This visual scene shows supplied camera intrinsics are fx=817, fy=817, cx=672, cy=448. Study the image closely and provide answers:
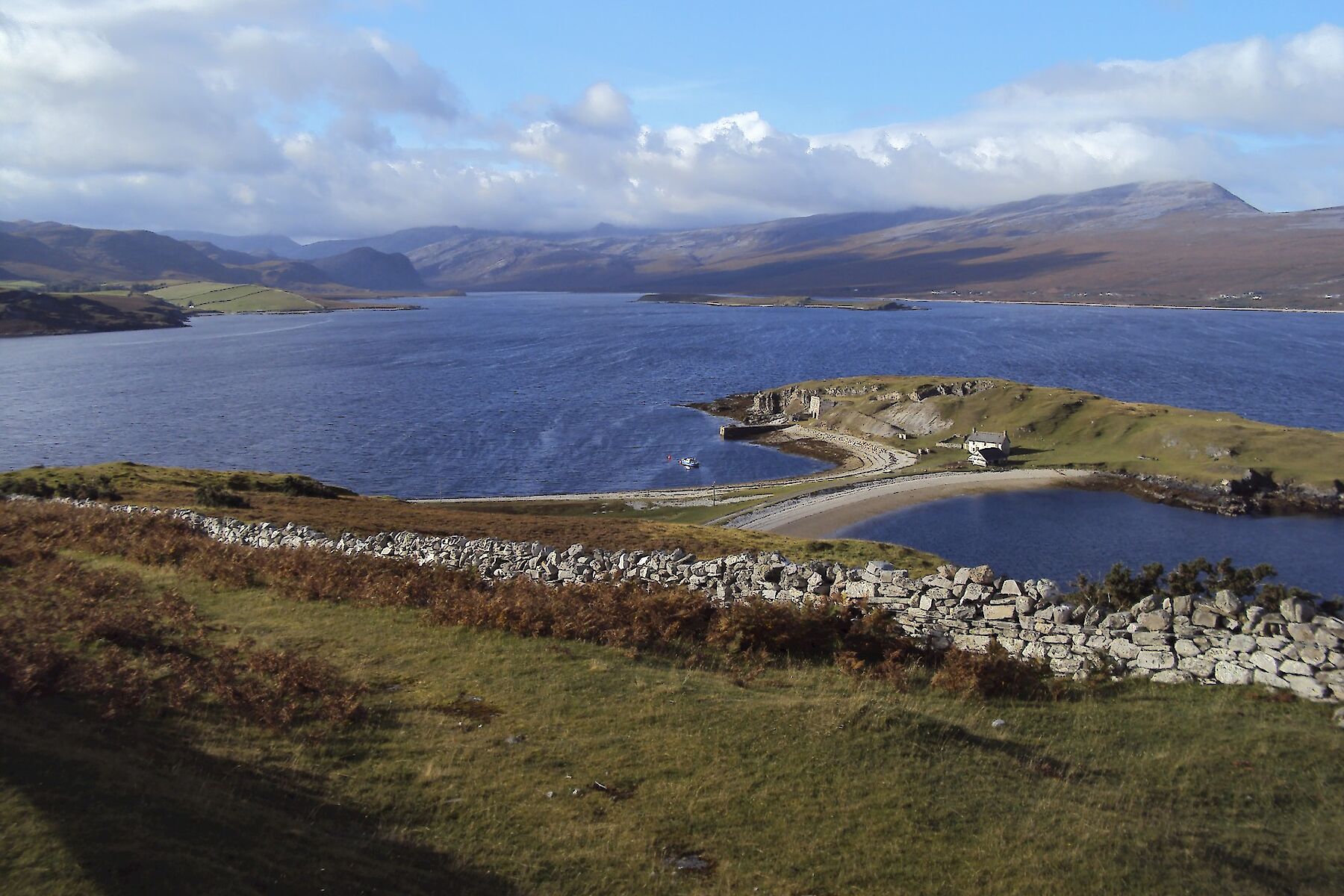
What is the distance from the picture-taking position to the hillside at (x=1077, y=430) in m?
82.8

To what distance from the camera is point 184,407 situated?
5089 inches

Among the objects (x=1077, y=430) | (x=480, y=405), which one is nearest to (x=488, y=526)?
(x=1077, y=430)

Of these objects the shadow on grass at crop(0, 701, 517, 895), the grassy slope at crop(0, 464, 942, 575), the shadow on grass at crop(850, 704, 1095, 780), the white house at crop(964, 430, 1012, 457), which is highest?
the shadow on grass at crop(0, 701, 517, 895)

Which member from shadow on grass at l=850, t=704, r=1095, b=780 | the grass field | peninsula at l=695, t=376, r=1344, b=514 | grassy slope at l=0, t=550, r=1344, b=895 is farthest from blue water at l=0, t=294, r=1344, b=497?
shadow on grass at l=850, t=704, r=1095, b=780

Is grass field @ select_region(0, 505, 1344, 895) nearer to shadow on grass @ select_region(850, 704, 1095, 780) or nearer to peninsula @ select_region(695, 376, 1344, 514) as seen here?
shadow on grass @ select_region(850, 704, 1095, 780)

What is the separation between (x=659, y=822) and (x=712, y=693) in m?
4.57

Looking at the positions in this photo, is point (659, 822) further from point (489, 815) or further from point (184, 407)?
point (184, 407)

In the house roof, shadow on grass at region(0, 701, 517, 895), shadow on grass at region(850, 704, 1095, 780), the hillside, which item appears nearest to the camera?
shadow on grass at region(0, 701, 517, 895)

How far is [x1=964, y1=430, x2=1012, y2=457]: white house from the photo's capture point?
89625 millimetres

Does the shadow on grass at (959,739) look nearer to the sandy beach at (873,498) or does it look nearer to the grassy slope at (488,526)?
the grassy slope at (488,526)

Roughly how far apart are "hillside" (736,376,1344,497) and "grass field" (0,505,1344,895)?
7796 centimetres

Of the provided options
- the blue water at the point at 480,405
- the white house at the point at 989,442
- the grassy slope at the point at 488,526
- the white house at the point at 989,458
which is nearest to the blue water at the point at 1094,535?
the white house at the point at 989,458

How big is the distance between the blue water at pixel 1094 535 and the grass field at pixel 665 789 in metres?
45.6

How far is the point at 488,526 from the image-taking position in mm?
36906
